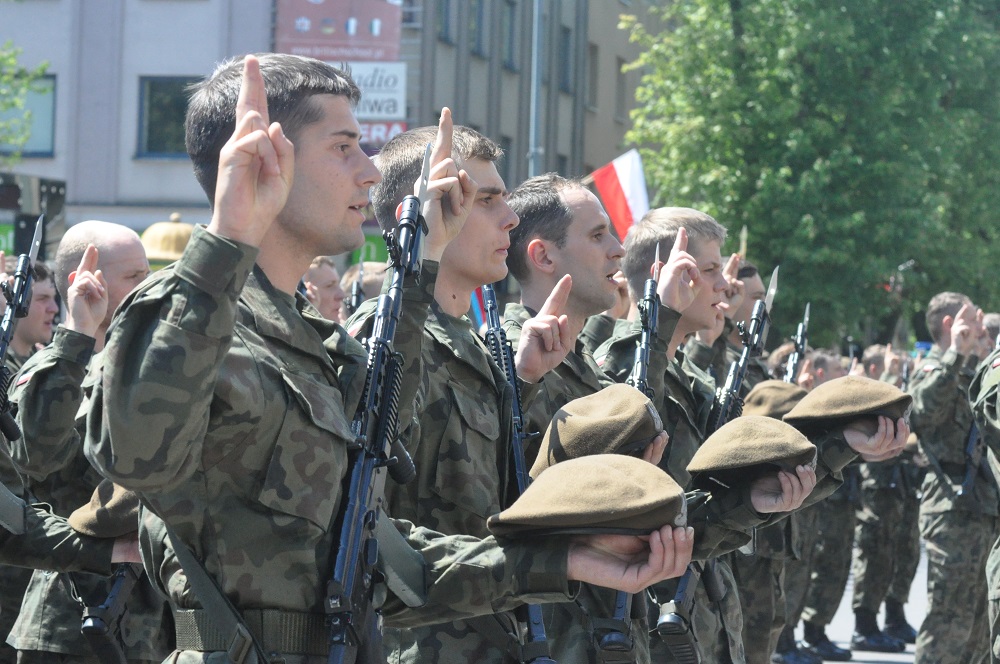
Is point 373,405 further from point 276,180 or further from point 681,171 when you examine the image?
point 681,171

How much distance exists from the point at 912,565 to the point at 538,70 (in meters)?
9.66

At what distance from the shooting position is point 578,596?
475 centimetres

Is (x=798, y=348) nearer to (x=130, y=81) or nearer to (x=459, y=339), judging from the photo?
(x=459, y=339)

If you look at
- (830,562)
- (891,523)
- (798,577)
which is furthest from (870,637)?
(798,577)

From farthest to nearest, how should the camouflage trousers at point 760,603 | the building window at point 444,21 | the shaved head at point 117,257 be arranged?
the building window at point 444,21 → the camouflage trousers at point 760,603 → the shaved head at point 117,257

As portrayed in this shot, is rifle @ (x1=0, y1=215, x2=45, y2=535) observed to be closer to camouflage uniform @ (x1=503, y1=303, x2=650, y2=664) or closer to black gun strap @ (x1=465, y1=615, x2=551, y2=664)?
camouflage uniform @ (x1=503, y1=303, x2=650, y2=664)

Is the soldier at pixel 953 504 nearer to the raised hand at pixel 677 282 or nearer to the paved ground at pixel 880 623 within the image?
the paved ground at pixel 880 623

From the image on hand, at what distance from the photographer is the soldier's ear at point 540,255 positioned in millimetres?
5578

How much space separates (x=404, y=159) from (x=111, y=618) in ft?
5.89

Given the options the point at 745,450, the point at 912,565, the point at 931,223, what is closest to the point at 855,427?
the point at 745,450

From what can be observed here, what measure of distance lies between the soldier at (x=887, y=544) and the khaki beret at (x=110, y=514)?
29.5 feet

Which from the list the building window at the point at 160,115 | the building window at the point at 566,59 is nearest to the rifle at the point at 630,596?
the building window at the point at 160,115

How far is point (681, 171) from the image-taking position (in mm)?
27016

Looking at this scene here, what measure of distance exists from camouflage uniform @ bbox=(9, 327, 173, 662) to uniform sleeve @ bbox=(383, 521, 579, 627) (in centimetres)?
222
